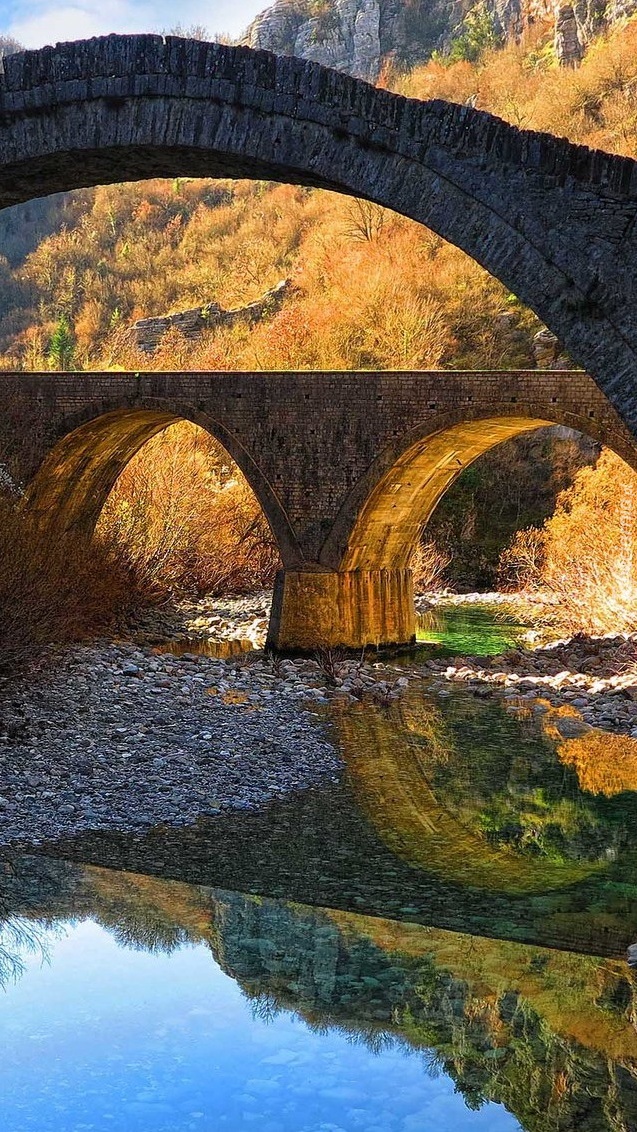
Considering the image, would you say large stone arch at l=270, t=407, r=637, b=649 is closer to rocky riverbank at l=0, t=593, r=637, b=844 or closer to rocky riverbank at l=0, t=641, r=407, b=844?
rocky riverbank at l=0, t=593, r=637, b=844

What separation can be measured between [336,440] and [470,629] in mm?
5979

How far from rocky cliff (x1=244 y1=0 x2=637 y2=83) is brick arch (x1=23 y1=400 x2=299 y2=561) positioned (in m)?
45.1

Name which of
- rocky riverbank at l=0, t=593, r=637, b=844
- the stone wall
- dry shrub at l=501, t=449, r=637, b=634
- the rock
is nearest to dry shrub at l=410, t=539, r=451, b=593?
dry shrub at l=501, t=449, r=637, b=634

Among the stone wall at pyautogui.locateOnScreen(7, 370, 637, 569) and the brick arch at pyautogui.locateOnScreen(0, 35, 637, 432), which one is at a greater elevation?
the stone wall at pyautogui.locateOnScreen(7, 370, 637, 569)

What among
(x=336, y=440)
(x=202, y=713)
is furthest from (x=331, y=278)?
(x=202, y=713)

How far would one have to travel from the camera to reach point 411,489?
64.8 ft

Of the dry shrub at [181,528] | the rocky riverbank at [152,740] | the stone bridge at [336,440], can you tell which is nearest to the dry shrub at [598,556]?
the stone bridge at [336,440]

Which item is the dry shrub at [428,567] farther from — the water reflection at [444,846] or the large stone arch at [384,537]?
the water reflection at [444,846]

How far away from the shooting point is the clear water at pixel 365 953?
457 centimetres

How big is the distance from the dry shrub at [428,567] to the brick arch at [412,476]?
7.53m

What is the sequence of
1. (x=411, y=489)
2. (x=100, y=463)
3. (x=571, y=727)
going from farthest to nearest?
(x=100, y=463) < (x=411, y=489) < (x=571, y=727)

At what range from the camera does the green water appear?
20.5 meters

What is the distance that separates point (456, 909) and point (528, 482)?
24937 millimetres

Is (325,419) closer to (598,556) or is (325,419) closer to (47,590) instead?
(598,556)
